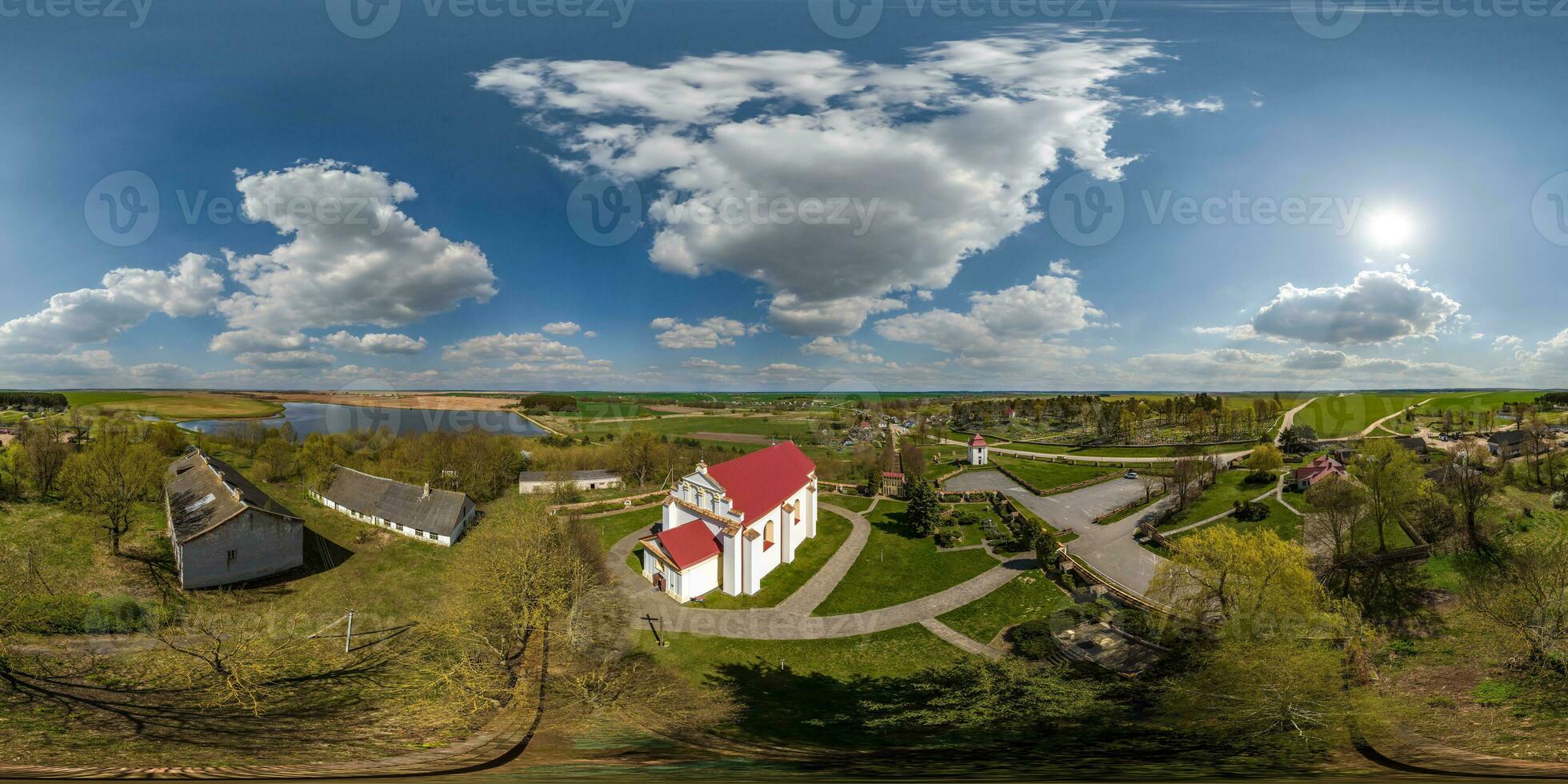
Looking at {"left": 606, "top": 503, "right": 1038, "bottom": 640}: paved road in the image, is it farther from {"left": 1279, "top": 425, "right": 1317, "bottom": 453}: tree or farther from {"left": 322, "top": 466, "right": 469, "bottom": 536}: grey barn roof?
{"left": 1279, "top": 425, "right": 1317, "bottom": 453}: tree

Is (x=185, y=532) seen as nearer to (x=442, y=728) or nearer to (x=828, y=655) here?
(x=442, y=728)

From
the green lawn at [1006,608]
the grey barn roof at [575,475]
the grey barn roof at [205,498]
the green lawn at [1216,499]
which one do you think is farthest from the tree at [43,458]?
the green lawn at [1216,499]

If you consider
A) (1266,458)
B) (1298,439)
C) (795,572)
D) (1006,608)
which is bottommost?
(795,572)

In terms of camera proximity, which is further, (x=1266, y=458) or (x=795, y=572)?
(x=1266, y=458)

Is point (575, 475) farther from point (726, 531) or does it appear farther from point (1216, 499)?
point (1216, 499)

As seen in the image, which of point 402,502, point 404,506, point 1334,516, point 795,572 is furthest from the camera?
point 402,502

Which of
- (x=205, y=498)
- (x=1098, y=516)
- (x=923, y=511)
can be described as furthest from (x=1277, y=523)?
(x=205, y=498)

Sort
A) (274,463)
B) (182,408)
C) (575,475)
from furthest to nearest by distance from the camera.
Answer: (575,475) → (182,408) → (274,463)
